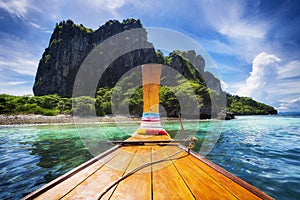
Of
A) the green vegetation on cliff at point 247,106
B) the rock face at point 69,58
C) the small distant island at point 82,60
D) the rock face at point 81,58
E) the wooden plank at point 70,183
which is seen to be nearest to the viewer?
the wooden plank at point 70,183

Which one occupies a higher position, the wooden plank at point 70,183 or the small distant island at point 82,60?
the small distant island at point 82,60

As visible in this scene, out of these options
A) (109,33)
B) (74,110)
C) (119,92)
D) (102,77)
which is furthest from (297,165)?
(109,33)

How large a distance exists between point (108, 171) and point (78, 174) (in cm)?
30

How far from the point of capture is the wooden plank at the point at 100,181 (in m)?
1.20

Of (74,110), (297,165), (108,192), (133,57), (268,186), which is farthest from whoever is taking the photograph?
(133,57)

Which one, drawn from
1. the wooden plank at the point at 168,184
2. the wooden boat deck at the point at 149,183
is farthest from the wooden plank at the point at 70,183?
the wooden plank at the point at 168,184

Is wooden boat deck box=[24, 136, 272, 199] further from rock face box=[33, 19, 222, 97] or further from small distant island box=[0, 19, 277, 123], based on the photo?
rock face box=[33, 19, 222, 97]

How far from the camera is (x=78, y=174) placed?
1.62 metres

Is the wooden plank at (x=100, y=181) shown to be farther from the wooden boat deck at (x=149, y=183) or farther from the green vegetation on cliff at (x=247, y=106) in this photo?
the green vegetation on cliff at (x=247, y=106)

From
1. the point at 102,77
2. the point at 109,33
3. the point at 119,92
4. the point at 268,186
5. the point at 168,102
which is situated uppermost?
the point at 109,33

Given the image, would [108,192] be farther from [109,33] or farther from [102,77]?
[109,33]

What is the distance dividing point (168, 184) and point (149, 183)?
0.57 feet

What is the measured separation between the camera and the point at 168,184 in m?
1.40

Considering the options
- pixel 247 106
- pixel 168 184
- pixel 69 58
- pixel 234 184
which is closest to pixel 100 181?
pixel 168 184
